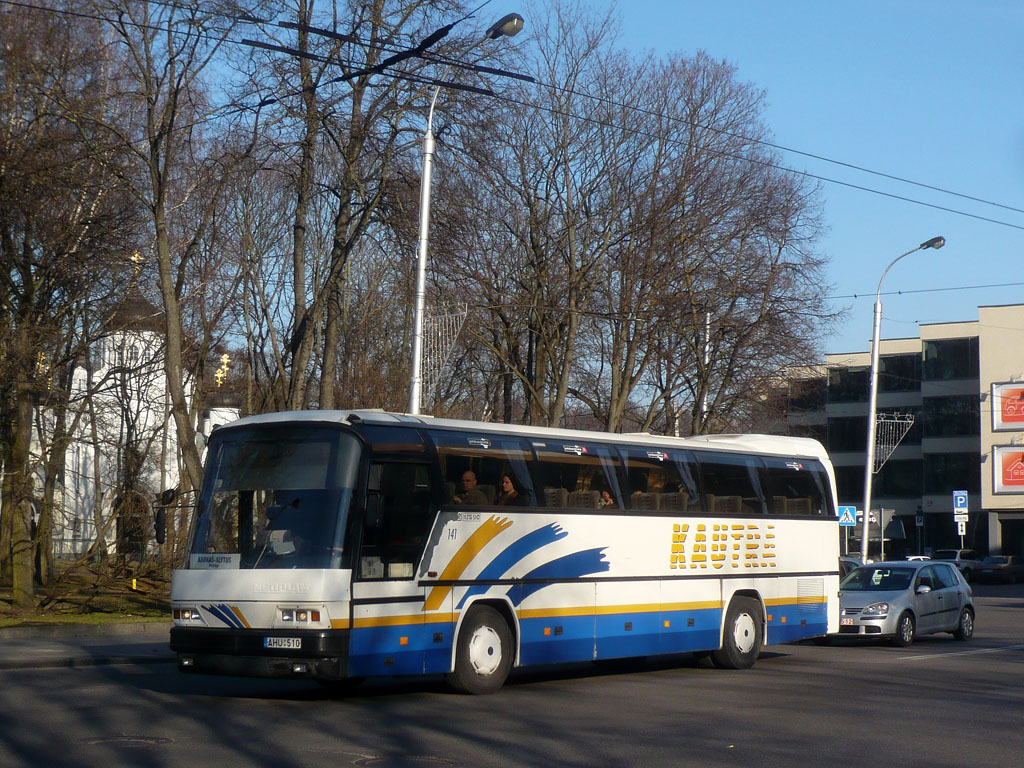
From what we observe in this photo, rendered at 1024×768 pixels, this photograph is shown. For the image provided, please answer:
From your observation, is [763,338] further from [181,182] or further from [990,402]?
[990,402]

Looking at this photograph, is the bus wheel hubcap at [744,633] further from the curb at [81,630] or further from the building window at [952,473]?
the building window at [952,473]

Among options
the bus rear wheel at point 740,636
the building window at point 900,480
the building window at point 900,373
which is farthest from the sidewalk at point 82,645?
the building window at point 900,480

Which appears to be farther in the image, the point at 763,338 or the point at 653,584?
the point at 763,338

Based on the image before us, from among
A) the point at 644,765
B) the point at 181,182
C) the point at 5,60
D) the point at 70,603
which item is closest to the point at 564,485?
the point at 644,765

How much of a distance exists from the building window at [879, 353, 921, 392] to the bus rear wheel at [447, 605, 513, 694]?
66.9 m

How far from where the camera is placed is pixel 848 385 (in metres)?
79.6

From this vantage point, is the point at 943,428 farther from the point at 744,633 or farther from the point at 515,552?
the point at 515,552

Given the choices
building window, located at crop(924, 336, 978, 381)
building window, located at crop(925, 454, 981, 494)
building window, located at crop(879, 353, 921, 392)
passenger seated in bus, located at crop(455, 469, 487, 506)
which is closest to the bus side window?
passenger seated in bus, located at crop(455, 469, 487, 506)

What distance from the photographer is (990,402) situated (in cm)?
6581

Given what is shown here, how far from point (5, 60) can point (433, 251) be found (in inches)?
341

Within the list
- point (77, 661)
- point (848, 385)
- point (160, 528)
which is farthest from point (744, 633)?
point (848, 385)

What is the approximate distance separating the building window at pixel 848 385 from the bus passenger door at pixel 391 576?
6808 centimetres

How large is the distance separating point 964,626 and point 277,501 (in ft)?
52.1

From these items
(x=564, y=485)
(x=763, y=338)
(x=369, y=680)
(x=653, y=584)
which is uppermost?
(x=763, y=338)
